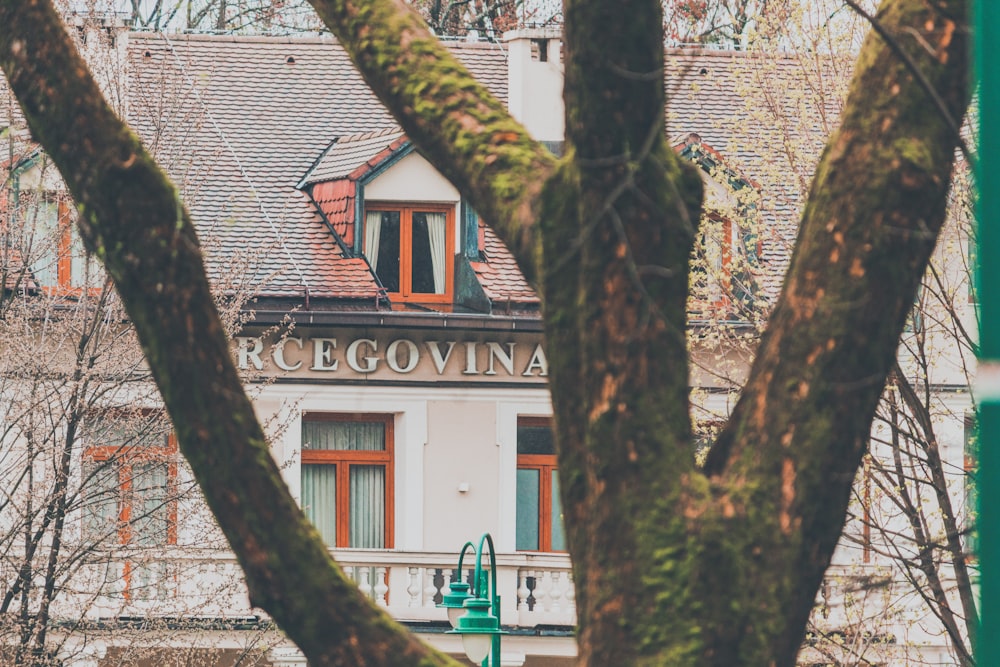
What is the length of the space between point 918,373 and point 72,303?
8.61 metres

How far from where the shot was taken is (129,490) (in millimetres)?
17781

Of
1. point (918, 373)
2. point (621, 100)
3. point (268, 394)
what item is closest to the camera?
point (621, 100)

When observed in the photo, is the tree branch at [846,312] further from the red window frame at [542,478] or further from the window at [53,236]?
the red window frame at [542,478]

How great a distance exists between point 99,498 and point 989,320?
1525 cm

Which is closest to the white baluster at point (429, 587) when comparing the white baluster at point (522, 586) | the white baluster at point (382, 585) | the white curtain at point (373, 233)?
the white baluster at point (382, 585)

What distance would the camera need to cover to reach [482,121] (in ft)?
18.0

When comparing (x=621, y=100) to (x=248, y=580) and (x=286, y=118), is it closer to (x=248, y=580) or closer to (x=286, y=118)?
(x=248, y=580)

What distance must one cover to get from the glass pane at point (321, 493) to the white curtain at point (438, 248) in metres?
2.65

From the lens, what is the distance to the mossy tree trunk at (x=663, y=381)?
15.4ft

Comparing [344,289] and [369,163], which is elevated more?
[369,163]

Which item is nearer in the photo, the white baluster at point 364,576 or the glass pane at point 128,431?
the glass pane at point 128,431

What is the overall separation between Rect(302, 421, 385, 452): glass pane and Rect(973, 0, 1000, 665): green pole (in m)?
18.7

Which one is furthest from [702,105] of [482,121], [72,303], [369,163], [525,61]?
[482,121]

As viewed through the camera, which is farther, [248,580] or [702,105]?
[702,105]
